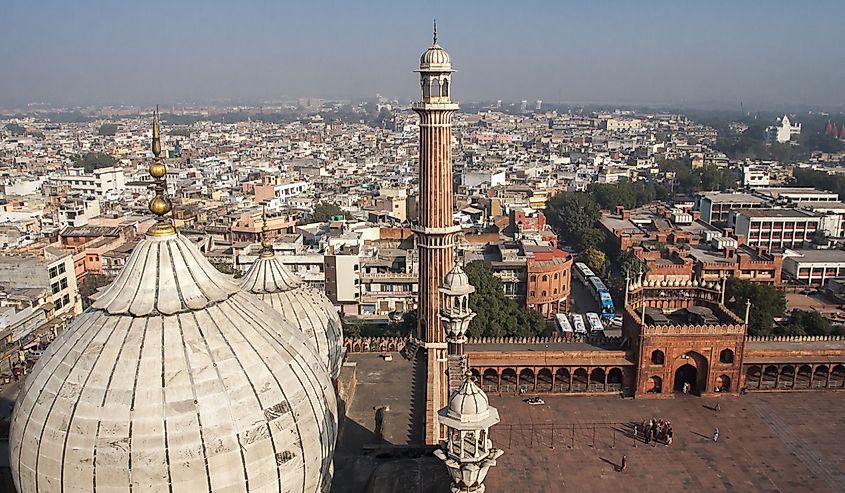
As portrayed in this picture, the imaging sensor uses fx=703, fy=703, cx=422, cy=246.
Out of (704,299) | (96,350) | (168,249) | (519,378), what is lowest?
(519,378)

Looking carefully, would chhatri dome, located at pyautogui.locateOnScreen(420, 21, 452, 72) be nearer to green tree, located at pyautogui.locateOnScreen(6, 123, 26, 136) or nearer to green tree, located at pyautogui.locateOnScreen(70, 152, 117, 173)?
green tree, located at pyautogui.locateOnScreen(70, 152, 117, 173)

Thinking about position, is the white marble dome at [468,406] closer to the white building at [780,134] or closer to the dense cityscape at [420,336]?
the dense cityscape at [420,336]

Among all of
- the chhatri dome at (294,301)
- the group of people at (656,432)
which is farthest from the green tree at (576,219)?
the chhatri dome at (294,301)

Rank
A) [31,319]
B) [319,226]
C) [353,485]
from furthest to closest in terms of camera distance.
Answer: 1. [319,226]
2. [31,319]
3. [353,485]

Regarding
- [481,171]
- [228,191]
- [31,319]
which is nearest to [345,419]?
[31,319]

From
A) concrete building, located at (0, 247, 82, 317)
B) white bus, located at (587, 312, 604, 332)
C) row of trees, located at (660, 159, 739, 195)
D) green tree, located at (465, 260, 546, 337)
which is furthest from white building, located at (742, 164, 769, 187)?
concrete building, located at (0, 247, 82, 317)

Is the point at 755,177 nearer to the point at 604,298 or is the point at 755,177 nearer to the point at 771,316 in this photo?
the point at 604,298

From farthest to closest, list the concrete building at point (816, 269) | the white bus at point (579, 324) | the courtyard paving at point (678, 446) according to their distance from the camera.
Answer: the concrete building at point (816, 269) < the white bus at point (579, 324) < the courtyard paving at point (678, 446)

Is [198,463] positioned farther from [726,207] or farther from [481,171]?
[481,171]
